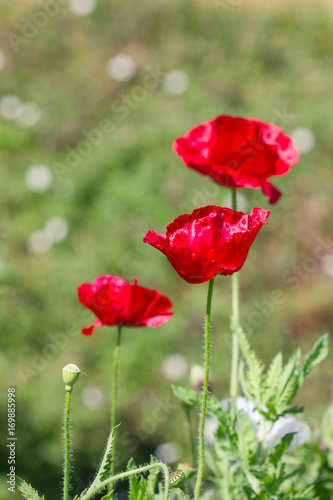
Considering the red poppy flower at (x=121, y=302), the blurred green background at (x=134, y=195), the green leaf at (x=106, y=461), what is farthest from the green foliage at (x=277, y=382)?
the blurred green background at (x=134, y=195)

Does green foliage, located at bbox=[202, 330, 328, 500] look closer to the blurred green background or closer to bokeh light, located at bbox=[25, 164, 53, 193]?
the blurred green background

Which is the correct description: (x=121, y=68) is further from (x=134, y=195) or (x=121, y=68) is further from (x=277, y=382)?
(x=277, y=382)

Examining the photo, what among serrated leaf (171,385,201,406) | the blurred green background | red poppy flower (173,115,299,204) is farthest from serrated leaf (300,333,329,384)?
the blurred green background

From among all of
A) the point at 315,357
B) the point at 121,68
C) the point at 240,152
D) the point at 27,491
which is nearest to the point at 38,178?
the point at 121,68

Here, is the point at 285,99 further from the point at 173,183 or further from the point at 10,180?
the point at 10,180

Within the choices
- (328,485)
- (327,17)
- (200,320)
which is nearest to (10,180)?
(200,320)

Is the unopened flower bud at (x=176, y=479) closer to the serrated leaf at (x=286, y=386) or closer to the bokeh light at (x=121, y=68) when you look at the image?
the serrated leaf at (x=286, y=386)
